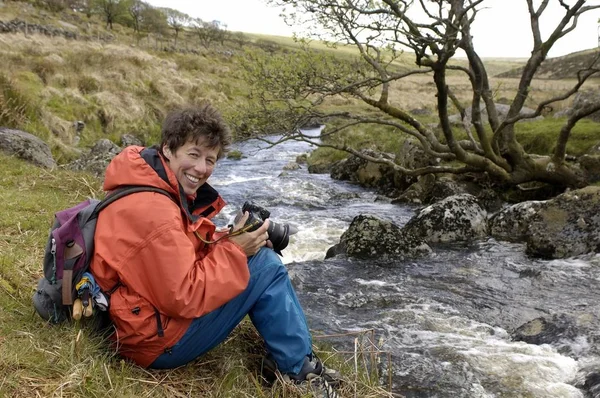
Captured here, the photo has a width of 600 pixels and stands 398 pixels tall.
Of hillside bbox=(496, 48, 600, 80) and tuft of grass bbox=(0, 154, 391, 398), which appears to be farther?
hillside bbox=(496, 48, 600, 80)

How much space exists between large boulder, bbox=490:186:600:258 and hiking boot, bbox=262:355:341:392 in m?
6.18

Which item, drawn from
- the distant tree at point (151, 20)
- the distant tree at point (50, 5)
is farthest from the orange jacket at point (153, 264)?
the distant tree at point (151, 20)

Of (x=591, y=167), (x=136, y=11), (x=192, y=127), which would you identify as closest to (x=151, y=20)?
(x=136, y=11)

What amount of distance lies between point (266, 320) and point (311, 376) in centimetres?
56

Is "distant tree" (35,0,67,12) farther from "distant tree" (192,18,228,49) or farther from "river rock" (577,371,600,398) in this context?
"river rock" (577,371,600,398)

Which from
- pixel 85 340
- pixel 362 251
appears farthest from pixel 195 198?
pixel 362 251

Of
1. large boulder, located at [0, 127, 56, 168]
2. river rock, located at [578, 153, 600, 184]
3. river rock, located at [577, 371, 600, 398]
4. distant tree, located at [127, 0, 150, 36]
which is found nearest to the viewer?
river rock, located at [577, 371, 600, 398]

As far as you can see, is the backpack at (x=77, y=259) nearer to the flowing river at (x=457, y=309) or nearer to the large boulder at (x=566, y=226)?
the flowing river at (x=457, y=309)

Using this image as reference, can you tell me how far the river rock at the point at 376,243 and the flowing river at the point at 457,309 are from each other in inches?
10.0

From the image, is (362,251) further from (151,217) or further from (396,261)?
(151,217)

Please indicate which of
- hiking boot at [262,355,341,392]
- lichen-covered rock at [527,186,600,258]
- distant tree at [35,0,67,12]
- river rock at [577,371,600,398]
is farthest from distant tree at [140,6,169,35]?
river rock at [577,371,600,398]

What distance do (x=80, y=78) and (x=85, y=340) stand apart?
20.3m

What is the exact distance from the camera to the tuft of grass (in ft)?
9.38

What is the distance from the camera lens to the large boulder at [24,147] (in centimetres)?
1066
